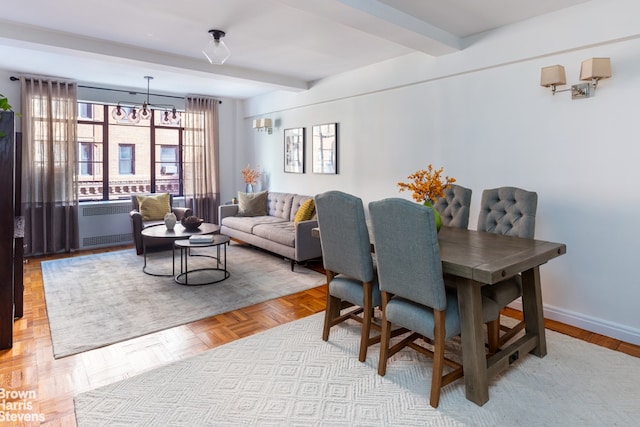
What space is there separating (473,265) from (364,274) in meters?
0.71

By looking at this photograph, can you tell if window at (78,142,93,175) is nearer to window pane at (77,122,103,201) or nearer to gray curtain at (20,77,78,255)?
window pane at (77,122,103,201)

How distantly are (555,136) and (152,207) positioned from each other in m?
5.24

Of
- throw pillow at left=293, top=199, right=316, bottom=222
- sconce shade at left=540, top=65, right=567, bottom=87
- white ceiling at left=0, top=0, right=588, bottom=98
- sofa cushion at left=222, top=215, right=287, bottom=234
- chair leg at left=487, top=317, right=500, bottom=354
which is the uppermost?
white ceiling at left=0, top=0, right=588, bottom=98

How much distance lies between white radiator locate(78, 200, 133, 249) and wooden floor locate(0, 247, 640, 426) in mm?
2311

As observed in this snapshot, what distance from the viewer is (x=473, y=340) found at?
204 centimetres

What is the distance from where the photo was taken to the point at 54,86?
531cm

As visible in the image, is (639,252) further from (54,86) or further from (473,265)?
(54,86)

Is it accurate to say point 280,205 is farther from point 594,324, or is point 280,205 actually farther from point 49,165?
point 594,324

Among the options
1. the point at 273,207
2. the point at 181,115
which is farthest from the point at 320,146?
the point at 181,115

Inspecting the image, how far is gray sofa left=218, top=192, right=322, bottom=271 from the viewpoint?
178 inches

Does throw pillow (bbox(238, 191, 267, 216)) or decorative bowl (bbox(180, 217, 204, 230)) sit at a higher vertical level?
throw pillow (bbox(238, 191, 267, 216))

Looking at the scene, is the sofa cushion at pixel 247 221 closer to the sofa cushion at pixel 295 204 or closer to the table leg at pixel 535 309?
the sofa cushion at pixel 295 204

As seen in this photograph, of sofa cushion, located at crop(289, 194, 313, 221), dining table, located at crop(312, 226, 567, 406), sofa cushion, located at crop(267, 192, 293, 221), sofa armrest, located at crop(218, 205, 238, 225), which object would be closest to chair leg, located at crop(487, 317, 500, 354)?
dining table, located at crop(312, 226, 567, 406)

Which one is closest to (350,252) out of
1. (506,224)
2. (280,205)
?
(506,224)
